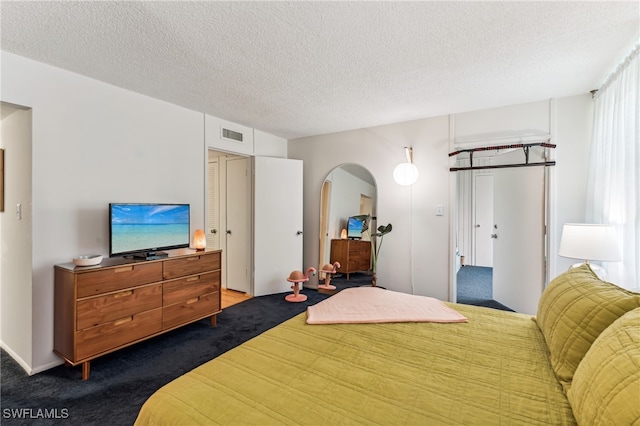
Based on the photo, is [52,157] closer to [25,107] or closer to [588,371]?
[25,107]

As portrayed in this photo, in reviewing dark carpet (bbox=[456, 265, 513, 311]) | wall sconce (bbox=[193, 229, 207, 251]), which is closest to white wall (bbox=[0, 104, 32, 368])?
wall sconce (bbox=[193, 229, 207, 251])

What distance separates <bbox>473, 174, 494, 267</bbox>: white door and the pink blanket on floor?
86.1 inches

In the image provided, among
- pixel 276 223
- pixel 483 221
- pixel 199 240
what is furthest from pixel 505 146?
pixel 199 240

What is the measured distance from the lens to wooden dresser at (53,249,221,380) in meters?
2.10

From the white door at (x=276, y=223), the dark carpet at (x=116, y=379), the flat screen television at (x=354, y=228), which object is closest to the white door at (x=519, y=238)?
the flat screen television at (x=354, y=228)

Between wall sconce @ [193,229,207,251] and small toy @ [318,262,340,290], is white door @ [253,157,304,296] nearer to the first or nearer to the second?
small toy @ [318,262,340,290]

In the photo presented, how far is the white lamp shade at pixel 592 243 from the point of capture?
207cm

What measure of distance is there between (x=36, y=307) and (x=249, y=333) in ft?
5.73

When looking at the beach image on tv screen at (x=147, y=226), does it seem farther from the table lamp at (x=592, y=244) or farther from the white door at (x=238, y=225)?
the table lamp at (x=592, y=244)

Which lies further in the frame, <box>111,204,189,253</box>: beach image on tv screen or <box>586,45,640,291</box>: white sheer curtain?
<box>111,204,189,253</box>: beach image on tv screen

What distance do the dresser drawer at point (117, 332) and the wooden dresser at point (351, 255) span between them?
2545mm

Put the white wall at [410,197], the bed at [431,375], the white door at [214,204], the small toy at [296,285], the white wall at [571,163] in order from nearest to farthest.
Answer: the bed at [431,375], the white wall at [571,163], the white wall at [410,197], the small toy at [296,285], the white door at [214,204]

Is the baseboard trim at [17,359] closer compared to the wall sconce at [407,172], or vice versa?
the baseboard trim at [17,359]

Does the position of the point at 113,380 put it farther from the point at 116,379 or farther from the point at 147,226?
the point at 147,226
